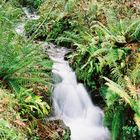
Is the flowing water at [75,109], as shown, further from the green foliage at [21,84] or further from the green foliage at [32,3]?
the green foliage at [32,3]

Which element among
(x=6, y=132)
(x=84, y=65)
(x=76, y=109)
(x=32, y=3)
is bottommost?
(x=76, y=109)

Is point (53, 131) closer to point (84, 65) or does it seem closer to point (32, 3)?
point (84, 65)

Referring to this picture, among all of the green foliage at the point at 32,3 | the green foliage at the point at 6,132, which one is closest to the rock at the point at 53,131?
the green foliage at the point at 6,132

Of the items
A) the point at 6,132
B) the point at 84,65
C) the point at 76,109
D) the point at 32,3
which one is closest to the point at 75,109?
the point at 76,109

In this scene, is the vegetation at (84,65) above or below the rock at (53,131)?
above

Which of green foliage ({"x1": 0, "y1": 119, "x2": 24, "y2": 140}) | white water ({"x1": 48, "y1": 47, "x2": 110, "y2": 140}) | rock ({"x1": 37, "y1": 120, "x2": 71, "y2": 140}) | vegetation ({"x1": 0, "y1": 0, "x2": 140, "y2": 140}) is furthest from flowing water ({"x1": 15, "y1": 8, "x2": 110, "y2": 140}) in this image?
green foliage ({"x1": 0, "y1": 119, "x2": 24, "y2": 140})

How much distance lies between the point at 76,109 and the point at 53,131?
1.66 m

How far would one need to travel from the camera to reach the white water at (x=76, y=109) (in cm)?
798

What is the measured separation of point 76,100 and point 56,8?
4879mm

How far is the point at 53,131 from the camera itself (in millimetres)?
6977

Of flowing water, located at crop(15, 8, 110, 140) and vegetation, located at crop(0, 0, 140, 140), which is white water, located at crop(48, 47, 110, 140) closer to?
flowing water, located at crop(15, 8, 110, 140)

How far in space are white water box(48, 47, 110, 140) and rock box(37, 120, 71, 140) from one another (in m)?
0.61

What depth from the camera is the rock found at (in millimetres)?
6824

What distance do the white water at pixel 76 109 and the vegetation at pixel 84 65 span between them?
0.23 metres
